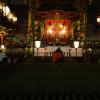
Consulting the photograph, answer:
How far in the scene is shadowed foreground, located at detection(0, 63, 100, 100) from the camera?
14.4 ft

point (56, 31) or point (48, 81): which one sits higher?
point (56, 31)

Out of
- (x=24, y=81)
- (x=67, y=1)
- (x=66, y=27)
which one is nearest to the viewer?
(x=24, y=81)

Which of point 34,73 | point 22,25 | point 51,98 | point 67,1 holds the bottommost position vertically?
point 51,98

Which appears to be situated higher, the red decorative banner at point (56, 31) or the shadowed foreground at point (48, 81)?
the red decorative banner at point (56, 31)

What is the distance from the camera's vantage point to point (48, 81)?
178 inches

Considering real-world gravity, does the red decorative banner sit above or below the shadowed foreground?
above

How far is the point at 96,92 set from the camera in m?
4.45

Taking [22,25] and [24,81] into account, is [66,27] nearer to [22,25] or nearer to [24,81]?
[22,25]

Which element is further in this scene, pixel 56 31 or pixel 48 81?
pixel 56 31

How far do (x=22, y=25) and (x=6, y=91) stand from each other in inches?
982

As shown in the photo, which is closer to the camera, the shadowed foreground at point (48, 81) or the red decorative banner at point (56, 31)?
the shadowed foreground at point (48, 81)

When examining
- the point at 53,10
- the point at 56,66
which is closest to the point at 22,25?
the point at 53,10

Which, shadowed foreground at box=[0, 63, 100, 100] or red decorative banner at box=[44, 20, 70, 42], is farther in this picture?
red decorative banner at box=[44, 20, 70, 42]

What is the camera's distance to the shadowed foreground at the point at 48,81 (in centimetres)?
439
